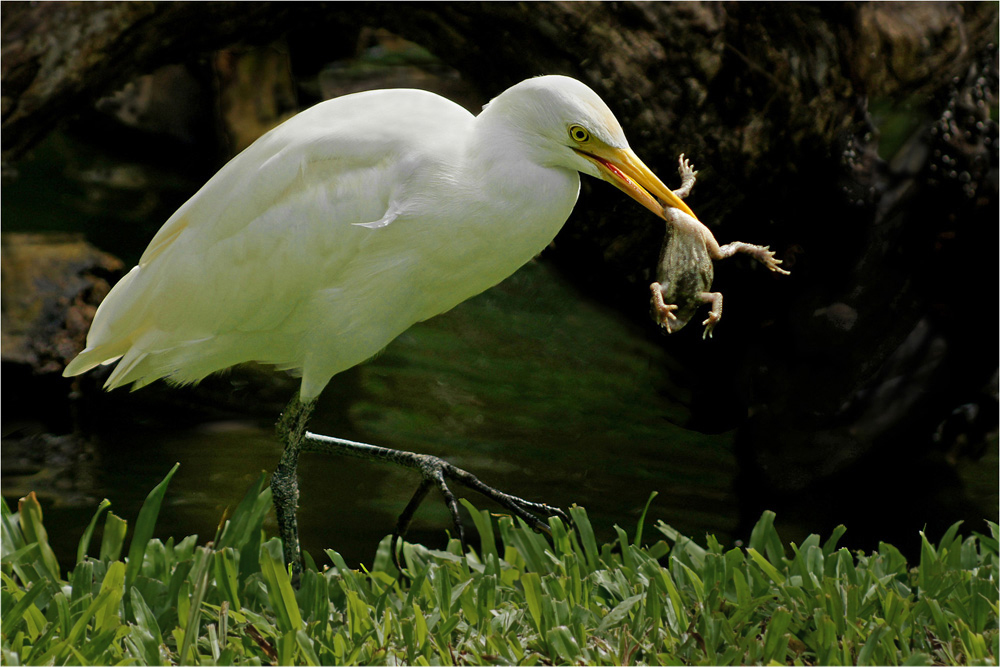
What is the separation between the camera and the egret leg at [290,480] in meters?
2.62

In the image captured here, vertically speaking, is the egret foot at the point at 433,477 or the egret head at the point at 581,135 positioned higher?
the egret head at the point at 581,135

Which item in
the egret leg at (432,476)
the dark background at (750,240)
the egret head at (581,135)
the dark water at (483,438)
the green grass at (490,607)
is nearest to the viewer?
the green grass at (490,607)

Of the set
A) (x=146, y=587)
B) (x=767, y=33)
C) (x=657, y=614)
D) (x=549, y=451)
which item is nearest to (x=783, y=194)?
(x=767, y=33)

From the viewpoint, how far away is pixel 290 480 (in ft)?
8.74

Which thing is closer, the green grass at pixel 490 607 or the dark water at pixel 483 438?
the green grass at pixel 490 607

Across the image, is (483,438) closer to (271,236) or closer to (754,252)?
(271,236)

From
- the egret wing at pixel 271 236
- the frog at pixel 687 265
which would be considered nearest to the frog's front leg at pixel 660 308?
the frog at pixel 687 265

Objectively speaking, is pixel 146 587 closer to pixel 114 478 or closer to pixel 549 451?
pixel 114 478

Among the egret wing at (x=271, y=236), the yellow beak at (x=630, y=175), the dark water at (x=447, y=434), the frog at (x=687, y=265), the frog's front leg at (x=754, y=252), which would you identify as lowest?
the dark water at (x=447, y=434)

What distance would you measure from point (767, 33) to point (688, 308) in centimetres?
151

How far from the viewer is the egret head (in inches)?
84.3

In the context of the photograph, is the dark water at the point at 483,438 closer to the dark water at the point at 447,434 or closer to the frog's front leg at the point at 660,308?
the dark water at the point at 447,434

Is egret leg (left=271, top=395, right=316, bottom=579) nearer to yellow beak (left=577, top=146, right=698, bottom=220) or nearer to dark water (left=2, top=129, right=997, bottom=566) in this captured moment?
dark water (left=2, top=129, right=997, bottom=566)

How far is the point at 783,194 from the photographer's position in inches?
Answer: 134
